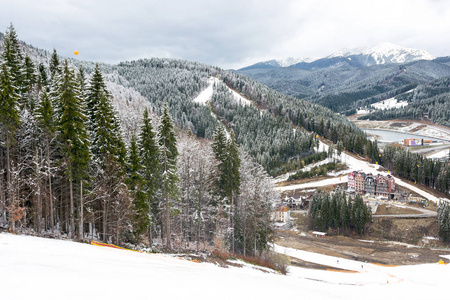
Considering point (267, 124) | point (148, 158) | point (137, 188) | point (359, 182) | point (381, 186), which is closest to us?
point (137, 188)

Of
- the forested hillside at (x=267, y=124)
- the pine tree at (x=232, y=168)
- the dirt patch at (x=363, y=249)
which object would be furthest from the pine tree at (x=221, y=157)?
the forested hillside at (x=267, y=124)

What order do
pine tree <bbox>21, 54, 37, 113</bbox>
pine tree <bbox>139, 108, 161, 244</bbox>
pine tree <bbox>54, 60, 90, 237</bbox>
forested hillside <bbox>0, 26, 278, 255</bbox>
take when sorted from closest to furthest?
pine tree <bbox>54, 60, 90, 237</bbox>, forested hillside <bbox>0, 26, 278, 255</bbox>, pine tree <bbox>139, 108, 161, 244</bbox>, pine tree <bbox>21, 54, 37, 113</bbox>

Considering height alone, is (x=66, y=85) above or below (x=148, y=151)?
above

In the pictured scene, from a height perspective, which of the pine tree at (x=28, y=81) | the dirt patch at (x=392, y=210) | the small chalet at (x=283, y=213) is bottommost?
the small chalet at (x=283, y=213)

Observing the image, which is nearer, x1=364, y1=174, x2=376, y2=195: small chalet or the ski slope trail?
the ski slope trail

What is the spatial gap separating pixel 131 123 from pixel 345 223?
67.0 meters

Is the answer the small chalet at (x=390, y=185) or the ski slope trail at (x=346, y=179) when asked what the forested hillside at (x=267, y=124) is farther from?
the small chalet at (x=390, y=185)

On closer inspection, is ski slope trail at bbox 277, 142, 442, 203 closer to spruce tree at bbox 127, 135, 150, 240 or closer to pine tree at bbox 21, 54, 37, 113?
spruce tree at bbox 127, 135, 150, 240

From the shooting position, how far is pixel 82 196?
2583cm

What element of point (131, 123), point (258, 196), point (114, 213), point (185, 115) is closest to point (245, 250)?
point (258, 196)

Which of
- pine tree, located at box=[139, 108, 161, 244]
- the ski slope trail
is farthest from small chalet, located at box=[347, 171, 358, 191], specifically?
pine tree, located at box=[139, 108, 161, 244]

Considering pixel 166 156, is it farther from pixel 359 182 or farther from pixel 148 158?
pixel 359 182

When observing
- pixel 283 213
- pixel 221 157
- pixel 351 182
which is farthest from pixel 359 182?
pixel 221 157

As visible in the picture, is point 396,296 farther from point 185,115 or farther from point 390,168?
point 185,115
